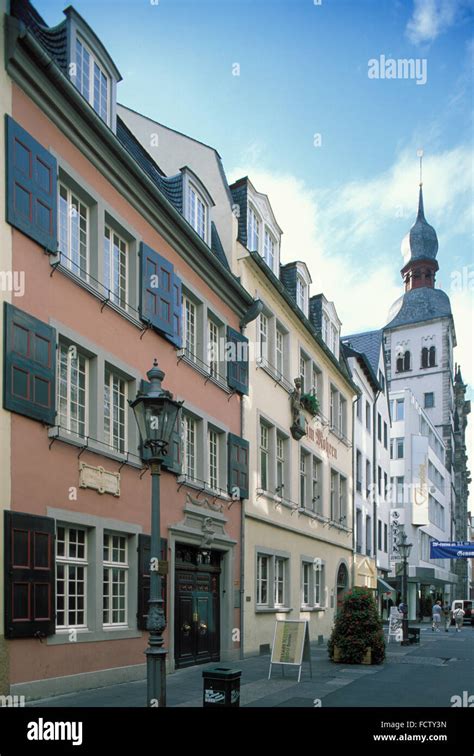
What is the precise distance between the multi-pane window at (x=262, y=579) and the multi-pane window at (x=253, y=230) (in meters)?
8.74

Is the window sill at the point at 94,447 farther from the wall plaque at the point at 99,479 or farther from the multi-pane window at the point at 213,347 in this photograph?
the multi-pane window at the point at 213,347

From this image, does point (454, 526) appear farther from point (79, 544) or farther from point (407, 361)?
point (79, 544)

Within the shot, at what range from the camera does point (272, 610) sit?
23.4 meters

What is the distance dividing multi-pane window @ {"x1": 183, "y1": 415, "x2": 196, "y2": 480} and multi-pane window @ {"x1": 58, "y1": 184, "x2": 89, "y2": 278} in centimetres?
544

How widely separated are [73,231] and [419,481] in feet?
173

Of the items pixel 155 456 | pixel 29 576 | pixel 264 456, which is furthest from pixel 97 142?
pixel 264 456

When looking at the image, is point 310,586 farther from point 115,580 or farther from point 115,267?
point 115,267

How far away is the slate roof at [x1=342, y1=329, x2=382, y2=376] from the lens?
4500 centimetres

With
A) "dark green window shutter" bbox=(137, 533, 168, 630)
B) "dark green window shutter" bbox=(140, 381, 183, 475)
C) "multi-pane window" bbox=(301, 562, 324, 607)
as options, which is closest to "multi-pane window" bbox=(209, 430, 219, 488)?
"dark green window shutter" bbox=(140, 381, 183, 475)

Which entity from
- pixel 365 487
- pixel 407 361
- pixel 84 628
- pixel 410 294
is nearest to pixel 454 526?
pixel 407 361

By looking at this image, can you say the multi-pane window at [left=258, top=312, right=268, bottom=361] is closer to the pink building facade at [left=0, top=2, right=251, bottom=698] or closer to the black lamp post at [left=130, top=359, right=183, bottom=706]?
the pink building facade at [left=0, top=2, right=251, bottom=698]

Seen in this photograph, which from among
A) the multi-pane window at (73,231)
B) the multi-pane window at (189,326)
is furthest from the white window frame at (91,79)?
the multi-pane window at (189,326)

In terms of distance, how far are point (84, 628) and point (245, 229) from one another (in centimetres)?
1311

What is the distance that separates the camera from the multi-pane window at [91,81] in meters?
14.7
